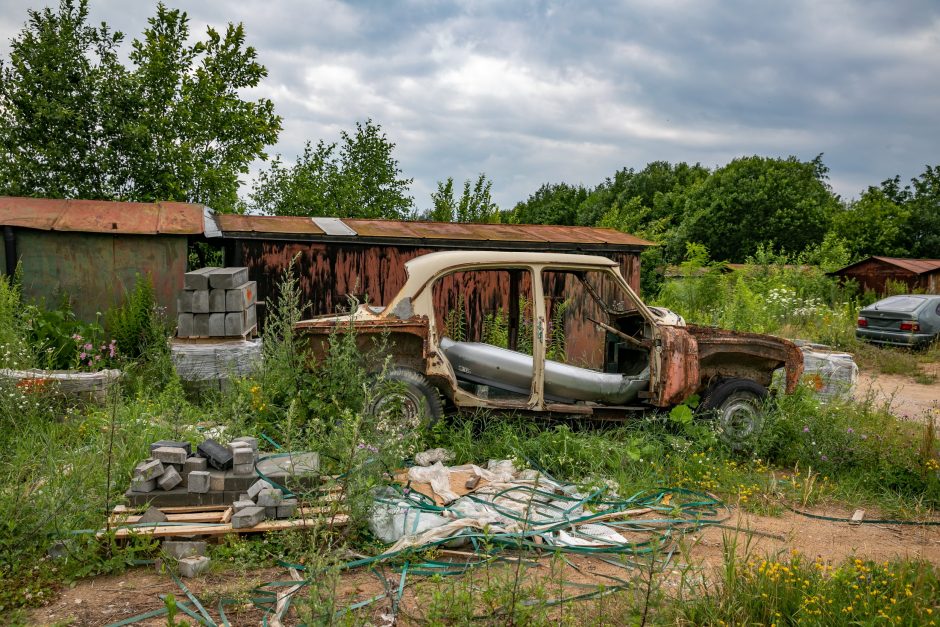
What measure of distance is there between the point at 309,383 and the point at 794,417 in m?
4.60

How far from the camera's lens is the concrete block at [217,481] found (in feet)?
14.6

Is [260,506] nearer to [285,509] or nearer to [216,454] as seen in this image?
[285,509]

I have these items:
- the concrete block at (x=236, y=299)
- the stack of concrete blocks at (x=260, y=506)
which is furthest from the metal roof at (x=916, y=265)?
the stack of concrete blocks at (x=260, y=506)

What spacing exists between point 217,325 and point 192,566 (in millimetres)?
4145

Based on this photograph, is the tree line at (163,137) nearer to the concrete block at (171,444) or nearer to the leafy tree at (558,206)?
the concrete block at (171,444)

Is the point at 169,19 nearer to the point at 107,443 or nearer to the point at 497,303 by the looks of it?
the point at 497,303

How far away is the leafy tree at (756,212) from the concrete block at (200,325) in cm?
3008

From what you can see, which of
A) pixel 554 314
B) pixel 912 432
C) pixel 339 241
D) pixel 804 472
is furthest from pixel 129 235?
pixel 912 432

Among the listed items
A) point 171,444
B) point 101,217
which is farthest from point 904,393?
point 101,217

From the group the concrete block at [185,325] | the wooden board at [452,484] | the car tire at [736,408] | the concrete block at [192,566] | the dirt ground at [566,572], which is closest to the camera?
the dirt ground at [566,572]

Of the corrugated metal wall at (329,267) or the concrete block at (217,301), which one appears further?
the corrugated metal wall at (329,267)

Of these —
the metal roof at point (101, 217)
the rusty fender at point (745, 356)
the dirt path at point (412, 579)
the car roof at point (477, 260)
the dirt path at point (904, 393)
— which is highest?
the metal roof at point (101, 217)

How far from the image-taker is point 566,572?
13.3 feet

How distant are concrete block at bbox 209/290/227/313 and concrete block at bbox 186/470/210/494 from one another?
348 cm
